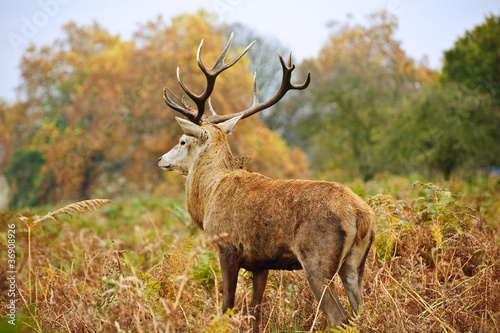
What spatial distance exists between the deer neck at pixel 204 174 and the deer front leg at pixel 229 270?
0.87 metres

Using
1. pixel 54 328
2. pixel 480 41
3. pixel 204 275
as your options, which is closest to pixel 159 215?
pixel 204 275

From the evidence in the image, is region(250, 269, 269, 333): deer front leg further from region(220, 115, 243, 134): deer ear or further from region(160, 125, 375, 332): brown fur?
region(220, 115, 243, 134): deer ear

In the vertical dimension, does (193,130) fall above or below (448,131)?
above

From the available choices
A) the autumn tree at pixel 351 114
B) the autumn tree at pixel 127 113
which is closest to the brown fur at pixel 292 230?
the autumn tree at pixel 127 113

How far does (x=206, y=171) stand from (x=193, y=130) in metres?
0.46

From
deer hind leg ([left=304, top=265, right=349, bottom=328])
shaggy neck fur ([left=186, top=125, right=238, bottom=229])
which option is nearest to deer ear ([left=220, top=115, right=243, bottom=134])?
shaggy neck fur ([left=186, top=125, right=238, bottom=229])

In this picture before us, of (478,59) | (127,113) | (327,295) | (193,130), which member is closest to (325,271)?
(327,295)

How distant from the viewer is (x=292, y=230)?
3.66 metres

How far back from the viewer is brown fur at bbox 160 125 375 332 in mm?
3475

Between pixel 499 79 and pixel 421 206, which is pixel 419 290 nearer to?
pixel 421 206

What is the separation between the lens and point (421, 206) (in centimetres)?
521

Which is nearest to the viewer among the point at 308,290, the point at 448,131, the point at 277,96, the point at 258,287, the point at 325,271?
the point at 325,271

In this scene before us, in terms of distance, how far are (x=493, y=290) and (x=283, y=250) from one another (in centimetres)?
179

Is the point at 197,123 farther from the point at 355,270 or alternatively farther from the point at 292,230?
the point at 355,270
